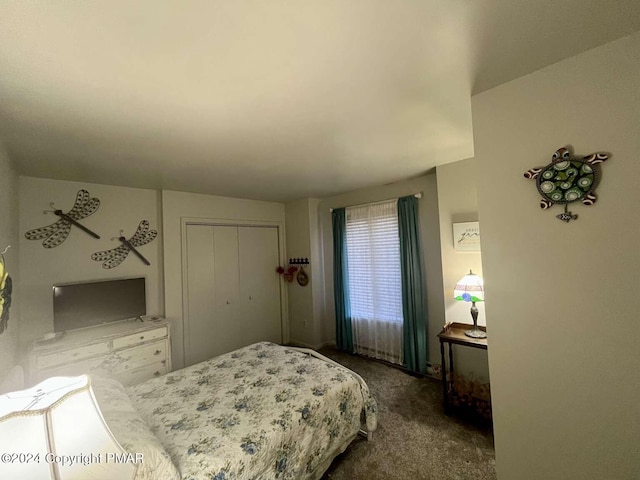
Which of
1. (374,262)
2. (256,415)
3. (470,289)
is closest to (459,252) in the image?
(470,289)

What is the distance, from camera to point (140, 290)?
287 centimetres

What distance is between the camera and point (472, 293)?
220 cm

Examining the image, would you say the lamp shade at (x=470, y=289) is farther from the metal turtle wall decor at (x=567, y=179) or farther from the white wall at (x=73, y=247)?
the white wall at (x=73, y=247)

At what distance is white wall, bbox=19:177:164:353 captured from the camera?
2.34 m

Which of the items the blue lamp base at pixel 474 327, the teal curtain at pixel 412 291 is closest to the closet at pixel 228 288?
the teal curtain at pixel 412 291

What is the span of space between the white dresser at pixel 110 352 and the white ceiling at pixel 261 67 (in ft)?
5.35

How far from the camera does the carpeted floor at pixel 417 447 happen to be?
5.70 ft

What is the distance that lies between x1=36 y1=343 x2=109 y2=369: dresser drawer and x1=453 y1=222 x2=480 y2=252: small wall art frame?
365 cm

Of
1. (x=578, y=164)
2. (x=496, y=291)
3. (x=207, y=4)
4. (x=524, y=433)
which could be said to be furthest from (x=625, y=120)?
(x=207, y=4)

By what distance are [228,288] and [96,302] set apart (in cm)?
152

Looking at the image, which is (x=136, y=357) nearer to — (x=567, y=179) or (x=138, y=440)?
(x=138, y=440)

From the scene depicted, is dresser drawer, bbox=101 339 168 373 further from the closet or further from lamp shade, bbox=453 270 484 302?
lamp shade, bbox=453 270 484 302

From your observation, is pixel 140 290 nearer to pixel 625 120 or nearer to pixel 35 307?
pixel 35 307

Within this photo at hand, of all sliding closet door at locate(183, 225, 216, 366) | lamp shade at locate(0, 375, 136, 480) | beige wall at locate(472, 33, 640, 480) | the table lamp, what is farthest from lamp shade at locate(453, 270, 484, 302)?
sliding closet door at locate(183, 225, 216, 366)
